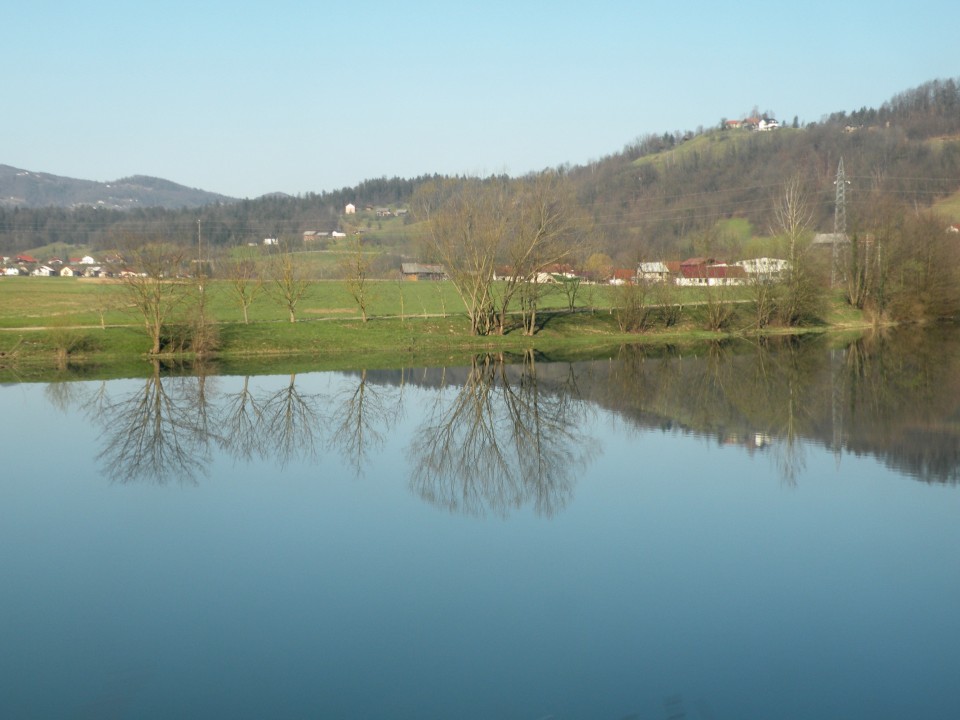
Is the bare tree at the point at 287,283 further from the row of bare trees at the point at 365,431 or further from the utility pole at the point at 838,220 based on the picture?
the utility pole at the point at 838,220

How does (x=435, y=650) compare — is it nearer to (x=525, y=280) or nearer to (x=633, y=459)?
(x=633, y=459)

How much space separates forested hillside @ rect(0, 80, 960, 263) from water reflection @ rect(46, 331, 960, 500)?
3633 centimetres

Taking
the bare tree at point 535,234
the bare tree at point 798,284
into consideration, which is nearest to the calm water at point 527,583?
the bare tree at point 535,234

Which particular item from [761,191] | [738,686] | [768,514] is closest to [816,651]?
[738,686]

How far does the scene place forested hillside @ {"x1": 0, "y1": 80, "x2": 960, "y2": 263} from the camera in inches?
3467

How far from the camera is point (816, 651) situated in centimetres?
892

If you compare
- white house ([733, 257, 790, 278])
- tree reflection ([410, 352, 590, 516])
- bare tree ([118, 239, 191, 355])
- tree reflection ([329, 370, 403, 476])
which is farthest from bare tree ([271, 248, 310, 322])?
white house ([733, 257, 790, 278])

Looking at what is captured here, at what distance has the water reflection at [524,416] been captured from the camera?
16.9m

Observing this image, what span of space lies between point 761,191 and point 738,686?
94.2 m

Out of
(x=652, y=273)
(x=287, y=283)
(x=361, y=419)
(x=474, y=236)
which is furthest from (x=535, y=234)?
(x=361, y=419)

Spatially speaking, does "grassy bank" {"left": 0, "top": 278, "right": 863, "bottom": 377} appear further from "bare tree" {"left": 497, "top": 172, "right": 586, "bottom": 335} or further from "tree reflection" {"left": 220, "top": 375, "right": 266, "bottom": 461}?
"tree reflection" {"left": 220, "top": 375, "right": 266, "bottom": 461}

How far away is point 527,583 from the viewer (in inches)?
427

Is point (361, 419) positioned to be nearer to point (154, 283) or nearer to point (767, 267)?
point (154, 283)

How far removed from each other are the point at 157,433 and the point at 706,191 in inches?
3515
